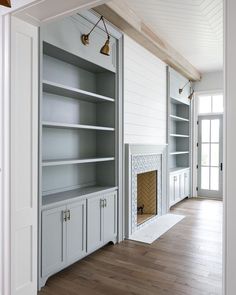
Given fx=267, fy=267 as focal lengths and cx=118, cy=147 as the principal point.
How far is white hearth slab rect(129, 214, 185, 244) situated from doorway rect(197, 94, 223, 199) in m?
2.16

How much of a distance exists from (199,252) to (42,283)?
197 centimetres

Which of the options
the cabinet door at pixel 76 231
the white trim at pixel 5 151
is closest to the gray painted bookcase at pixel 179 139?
the cabinet door at pixel 76 231

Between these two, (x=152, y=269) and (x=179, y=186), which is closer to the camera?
(x=152, y=269)

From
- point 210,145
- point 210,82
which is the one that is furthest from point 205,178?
point 210,82

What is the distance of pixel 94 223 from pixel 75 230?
1.18ft

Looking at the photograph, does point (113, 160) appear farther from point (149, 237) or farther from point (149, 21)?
point (149, 21)

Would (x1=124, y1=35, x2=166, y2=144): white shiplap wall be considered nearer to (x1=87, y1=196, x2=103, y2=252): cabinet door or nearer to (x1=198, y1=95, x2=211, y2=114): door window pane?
(x1=87, y1=196, x2=103, y2=252): cabinet door

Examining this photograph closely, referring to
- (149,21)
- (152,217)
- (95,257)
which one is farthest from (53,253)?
(149,21)

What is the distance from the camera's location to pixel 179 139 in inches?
280

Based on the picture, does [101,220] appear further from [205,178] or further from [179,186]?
[205,178]

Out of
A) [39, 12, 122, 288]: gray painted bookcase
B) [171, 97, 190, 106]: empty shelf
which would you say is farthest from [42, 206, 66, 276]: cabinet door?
[171, 97, 190, 106]: empty shelf

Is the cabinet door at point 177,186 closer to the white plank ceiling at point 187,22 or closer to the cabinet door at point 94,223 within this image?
the white plank ceiling at point 187,22

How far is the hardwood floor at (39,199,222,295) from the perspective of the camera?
8.36 ft

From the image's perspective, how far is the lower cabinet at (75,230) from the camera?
103 inches
